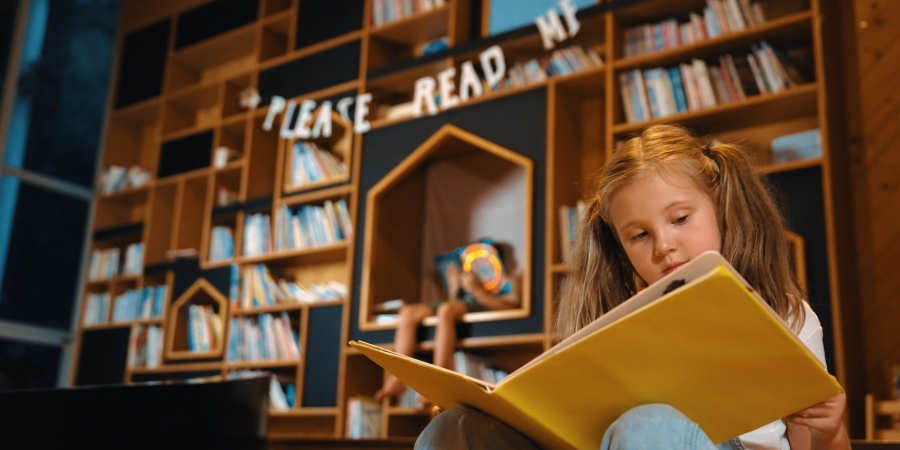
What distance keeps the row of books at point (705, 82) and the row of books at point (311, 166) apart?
5.45 feet

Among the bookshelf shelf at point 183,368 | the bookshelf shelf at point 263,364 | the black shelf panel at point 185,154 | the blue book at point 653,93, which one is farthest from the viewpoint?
the black shelf panel at point 185,154

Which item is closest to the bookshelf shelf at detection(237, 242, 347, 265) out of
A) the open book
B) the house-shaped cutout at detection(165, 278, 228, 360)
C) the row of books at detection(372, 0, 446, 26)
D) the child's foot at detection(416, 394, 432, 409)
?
the house-shaped cutout at detection(165, 278, 228, 360)

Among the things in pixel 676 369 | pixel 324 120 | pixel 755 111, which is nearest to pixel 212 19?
pixel 324 120

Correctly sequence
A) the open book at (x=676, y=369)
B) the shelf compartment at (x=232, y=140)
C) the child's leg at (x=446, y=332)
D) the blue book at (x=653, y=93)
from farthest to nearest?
the shelf compartment at (x=232, y=140), the child's leg at (x=446, y=332), the blue book at (x=653, y=93), the open book at (x=676, y=369)

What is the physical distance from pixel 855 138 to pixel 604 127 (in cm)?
103

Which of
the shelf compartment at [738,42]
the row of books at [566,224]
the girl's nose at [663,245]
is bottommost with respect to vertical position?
the girl's nose at [663,245]

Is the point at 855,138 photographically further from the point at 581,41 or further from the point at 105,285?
the point at 105,285

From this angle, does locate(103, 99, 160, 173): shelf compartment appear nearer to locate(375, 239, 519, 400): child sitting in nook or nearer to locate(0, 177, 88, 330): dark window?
locate(0, 177, 88, 330): dark window

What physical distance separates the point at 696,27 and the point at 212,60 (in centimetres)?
344

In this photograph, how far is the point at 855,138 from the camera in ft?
10.3

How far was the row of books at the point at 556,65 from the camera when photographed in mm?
3569

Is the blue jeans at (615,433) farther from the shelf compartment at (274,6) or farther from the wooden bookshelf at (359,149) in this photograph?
the shelf compartment at (274,6)

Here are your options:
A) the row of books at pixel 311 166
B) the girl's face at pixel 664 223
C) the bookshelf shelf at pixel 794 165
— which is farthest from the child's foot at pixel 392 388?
the girl's face at pixel 664 223

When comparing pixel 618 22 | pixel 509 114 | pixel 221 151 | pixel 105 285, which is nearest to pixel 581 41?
pixel 618 22
